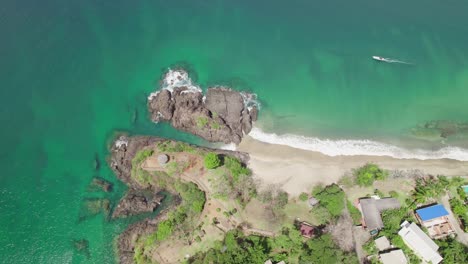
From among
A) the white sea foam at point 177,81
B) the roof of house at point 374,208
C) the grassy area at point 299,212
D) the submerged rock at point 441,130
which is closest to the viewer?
the roof of house at point 374,208

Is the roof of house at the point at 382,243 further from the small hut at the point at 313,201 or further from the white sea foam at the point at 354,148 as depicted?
the white sea foam at the point at 354,148

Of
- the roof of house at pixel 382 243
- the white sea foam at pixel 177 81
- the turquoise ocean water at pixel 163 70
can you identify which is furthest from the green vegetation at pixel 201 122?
the roof of house at pixel 382 243

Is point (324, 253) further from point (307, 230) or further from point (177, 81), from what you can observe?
point (177, 81)

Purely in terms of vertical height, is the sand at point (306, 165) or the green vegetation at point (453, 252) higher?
the sand at point (306, 165)

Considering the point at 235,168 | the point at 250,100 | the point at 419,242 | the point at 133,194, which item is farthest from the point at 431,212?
the point at 133,194

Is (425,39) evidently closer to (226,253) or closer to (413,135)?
(413,135)

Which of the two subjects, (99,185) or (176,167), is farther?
(99,185)

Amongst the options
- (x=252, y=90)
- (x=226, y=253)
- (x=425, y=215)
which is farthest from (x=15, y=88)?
(x=425, y=215)

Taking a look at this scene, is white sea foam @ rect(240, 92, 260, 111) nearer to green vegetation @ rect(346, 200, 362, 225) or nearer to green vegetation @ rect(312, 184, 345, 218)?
green vegetation @ rect(312, 184, 345, 218)
